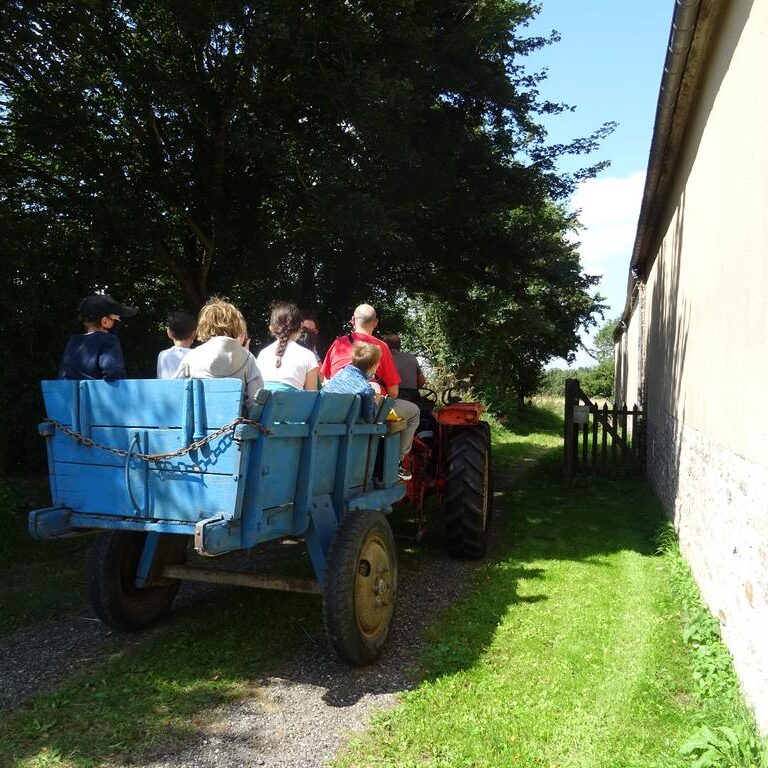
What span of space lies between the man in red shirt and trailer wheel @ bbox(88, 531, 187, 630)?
177 centimetres

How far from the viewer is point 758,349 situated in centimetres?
351

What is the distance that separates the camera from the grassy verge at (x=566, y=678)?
3143 millimetres

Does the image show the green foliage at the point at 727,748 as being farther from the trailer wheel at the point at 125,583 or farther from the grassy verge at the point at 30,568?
the grassy verge at the point at 30,568

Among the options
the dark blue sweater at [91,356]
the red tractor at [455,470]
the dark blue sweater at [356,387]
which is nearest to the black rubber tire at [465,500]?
the red tractor at [455,470]

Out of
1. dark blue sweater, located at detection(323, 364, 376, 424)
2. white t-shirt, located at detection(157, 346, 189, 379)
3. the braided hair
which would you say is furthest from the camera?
white t-shirt, located at detection(157, 346, 189, 379)

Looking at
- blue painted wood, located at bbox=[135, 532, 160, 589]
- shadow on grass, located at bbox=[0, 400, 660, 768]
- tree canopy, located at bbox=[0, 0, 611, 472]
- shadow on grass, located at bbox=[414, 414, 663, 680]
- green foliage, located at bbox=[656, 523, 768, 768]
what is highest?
tree canopy, located at bbox=[0, 0, 611, 472]

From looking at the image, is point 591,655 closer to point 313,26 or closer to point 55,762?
point 55,762

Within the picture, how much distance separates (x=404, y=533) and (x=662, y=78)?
4884mm

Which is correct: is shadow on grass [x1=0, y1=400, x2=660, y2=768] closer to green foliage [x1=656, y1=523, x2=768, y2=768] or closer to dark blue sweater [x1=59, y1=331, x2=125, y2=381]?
green foliage [x1=656, y1=523, x2=768, y2=768]

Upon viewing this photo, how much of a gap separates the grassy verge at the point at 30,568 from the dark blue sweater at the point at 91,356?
1.83 m

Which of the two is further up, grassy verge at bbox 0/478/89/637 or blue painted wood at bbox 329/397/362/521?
blue painted wood at bbox 329/397/362/521

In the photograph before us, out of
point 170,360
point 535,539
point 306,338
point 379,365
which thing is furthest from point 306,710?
point 535,539

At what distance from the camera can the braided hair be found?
Answer: 4.67 metres

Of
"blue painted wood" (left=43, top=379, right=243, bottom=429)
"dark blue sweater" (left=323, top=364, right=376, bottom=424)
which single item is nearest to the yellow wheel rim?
"dark blue sweater" (left=323, top=364, right=376, bottom=424)
